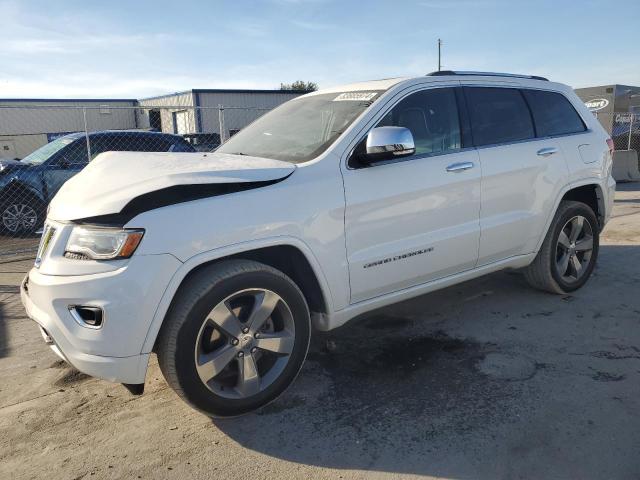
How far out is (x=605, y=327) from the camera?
4059 mm

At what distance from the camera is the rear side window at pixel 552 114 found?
4438 mm

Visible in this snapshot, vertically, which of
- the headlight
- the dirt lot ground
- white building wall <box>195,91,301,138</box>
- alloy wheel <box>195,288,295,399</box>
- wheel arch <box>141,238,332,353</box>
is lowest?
the dirt lot ground

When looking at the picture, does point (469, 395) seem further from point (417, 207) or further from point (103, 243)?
point (103, 243)

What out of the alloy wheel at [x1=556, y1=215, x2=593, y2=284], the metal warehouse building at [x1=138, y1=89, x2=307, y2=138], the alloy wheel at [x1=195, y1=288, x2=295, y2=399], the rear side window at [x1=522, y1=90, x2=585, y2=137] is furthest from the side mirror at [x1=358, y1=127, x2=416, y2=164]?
the metal warehouse building at [x1=138, y1=89, x2=307, y2=138]

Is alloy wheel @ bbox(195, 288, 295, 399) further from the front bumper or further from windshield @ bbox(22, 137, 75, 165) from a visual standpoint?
windshield @ bbox(22, 137, 75, 165)

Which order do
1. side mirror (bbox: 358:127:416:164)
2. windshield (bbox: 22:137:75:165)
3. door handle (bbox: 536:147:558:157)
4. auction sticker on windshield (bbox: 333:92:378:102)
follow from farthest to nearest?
windshield (bbox: 22:137:75:165)
door handle (bbox: 536:147:558:157)
auction sticker on windshield (bbox: 333:92:378:102)
side mirror (bbox: 358:127:416:164)

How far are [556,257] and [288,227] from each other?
9.29 ft

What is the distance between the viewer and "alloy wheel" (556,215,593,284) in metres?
4.68

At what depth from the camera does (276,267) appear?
10.6 feet

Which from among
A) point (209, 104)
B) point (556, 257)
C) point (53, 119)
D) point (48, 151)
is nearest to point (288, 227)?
point (556, 257)

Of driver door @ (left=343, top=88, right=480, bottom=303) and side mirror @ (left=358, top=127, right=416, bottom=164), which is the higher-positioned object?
side mirror @ (left=358, top=127, right=416, bottom=164)

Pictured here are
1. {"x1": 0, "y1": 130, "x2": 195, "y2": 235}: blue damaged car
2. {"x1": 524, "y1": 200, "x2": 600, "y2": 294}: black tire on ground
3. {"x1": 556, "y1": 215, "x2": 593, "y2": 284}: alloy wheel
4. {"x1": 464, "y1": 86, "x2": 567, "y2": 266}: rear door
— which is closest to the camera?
{"x1": 464, "y1": 86, "x2": 567, "y2": 266}: rear door

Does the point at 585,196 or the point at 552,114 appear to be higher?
the point at 552,114

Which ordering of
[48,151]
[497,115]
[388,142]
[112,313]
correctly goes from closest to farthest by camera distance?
1. [112,313]
2. [388,142]
3. [497,115]
4. [48,151]
